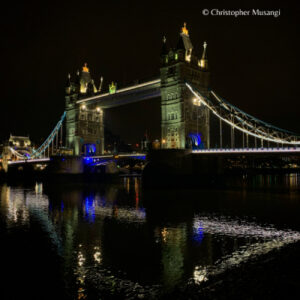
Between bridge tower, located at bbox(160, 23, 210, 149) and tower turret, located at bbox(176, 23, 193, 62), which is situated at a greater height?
tower turret, located at bbox(176, 23, 193, 62)

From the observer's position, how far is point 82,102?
169 feet

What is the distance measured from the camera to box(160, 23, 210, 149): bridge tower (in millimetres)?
35625

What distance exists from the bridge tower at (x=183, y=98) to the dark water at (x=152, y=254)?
18.2m

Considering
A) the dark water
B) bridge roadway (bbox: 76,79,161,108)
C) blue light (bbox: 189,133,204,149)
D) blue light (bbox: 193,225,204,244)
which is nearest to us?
the dark water

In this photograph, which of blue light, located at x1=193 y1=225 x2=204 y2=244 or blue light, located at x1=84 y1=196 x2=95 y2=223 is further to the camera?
blue light, located at x1=84 y1=196 x2=95 y2=223

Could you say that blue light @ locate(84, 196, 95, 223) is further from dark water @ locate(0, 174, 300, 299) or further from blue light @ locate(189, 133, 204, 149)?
blue light @ locate(189, 133, 204, 149)

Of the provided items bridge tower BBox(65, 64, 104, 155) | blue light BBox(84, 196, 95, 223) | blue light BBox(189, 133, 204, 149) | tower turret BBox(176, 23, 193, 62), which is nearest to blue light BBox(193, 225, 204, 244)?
blue light BBox(84, 196, 95, 223)

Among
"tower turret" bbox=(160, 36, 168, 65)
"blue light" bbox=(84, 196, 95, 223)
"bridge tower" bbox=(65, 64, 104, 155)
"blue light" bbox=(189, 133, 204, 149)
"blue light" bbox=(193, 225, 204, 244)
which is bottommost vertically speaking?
"blue light" bbox=(84, 196, 95, 223)

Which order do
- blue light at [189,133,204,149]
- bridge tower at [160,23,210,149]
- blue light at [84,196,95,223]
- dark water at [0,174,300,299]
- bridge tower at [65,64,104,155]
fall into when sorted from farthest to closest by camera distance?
bridge tower at [65,64,104,155], blue light at [189,133,204,149], bridge tower at [160,23,210,149], blue light at [84,196,95,223], dark water at [0,174,300,299]

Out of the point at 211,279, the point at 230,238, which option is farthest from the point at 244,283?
the point at 230,238

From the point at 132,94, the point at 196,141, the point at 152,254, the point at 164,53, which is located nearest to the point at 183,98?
the point at 196,141

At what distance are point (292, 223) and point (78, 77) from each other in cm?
4831

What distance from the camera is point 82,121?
5247 centimetres

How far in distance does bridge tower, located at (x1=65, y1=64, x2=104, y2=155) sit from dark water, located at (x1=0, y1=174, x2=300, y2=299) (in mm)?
34789
